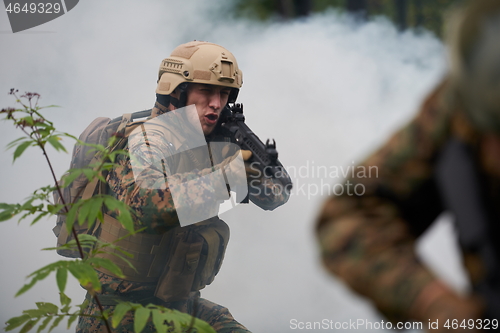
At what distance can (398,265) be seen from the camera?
53cm

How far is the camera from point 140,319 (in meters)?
1.05

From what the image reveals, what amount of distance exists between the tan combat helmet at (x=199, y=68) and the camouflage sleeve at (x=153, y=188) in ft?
1.31

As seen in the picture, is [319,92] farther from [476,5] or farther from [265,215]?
[476,5]

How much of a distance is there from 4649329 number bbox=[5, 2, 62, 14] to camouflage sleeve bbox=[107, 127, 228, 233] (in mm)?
2254

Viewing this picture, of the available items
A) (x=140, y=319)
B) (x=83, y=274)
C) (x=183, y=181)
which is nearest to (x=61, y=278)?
(x=83, y=274)

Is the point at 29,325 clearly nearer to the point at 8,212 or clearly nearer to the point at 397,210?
the point at 8,212

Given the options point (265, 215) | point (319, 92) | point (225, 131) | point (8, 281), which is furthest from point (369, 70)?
point (8, 281)

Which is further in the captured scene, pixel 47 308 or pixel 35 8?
pixel 35 8

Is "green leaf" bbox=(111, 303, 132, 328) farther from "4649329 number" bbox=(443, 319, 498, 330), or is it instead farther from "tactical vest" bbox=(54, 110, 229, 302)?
→ "tactical vest" bbox=(54, 110, 229, 302)

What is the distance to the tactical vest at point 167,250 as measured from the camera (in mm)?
2164

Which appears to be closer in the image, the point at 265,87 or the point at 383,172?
the point at 383,172

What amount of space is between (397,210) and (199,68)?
1.81 meters

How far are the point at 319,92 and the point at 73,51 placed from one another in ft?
5.94

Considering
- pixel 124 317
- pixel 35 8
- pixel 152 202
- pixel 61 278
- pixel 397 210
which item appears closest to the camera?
pixel 397 210
